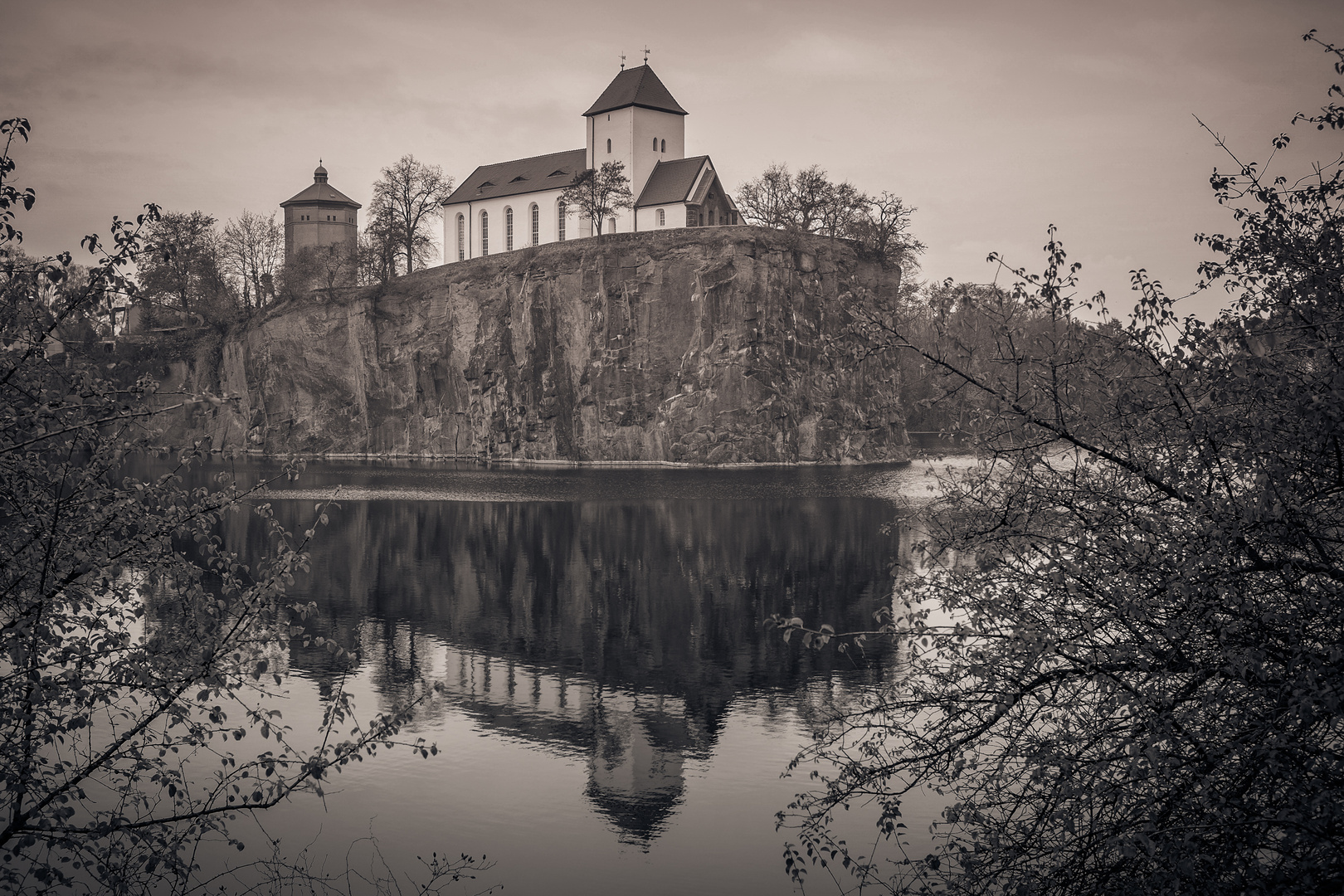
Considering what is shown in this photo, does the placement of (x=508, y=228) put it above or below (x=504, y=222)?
below

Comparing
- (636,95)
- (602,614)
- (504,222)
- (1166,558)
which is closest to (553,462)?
(504,222)

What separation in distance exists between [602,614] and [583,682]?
4.73 meters

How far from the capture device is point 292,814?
10.2 m

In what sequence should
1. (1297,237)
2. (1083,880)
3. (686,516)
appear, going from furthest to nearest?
(686,516), (1083,880), (1297,237)

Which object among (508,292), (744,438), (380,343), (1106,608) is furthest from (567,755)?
(380,343)

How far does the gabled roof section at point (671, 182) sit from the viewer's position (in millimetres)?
70750

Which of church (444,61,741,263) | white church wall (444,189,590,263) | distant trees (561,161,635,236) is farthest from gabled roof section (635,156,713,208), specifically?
white church wall (444,189,590,263)

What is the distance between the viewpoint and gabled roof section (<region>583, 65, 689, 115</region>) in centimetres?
7281

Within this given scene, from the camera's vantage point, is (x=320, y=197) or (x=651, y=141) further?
(x=320, y=197)

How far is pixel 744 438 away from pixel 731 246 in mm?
11417

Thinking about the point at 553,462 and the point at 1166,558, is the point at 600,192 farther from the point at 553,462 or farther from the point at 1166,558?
the point at 1166,558

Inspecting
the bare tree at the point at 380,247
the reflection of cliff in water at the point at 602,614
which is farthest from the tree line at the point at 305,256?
the reflection of cliff in water at the point at 602,614

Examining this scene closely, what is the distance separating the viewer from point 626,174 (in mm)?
72875

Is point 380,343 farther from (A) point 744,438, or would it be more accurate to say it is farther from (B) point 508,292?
(A) point 744,438
